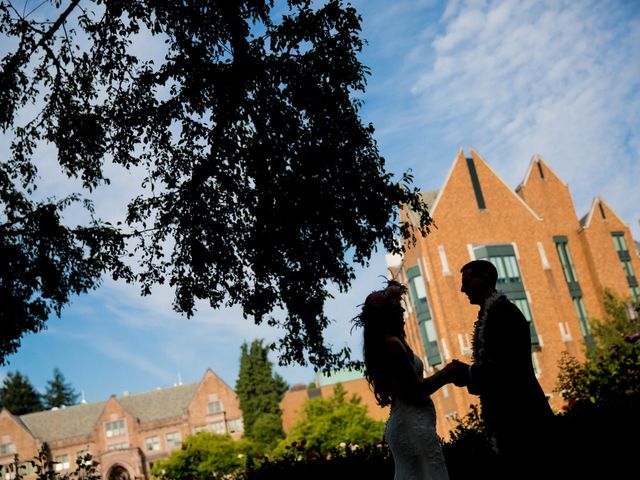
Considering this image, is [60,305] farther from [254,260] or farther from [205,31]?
[205,31]

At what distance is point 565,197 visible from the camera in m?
43.8

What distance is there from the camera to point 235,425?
63.9 metres

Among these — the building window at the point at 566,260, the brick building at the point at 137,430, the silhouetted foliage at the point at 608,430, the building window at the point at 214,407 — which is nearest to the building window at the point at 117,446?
the brick building at the point at 137,430

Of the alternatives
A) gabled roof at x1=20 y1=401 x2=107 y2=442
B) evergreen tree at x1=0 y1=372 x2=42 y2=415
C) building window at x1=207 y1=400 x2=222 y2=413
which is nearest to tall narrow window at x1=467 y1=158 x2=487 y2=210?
building window at x1=207 y1=400 x2=222 y2=413

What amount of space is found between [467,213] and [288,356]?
3102 centimetres

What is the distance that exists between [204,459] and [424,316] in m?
18.1

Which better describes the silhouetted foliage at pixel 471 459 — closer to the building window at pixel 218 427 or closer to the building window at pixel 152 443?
the building window at pixel 218 427

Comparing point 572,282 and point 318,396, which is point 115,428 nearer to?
point 318,396

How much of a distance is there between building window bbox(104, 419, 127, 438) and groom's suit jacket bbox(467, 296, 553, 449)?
67.4m

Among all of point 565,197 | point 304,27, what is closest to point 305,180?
point 304,27

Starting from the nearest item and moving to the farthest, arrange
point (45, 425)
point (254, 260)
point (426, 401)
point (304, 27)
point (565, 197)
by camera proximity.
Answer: point (426, 401) → point (304, 27) → point (254, 260) → point (565, 197) → point (45, 425)

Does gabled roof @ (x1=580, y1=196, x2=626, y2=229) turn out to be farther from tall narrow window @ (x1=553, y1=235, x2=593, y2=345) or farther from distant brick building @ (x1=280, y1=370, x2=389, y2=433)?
distant brick building @ (x1=280, y1=370, x2=389, y2=433)

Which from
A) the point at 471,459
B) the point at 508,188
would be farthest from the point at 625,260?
the point at 471,459

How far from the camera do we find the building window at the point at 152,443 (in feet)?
210
